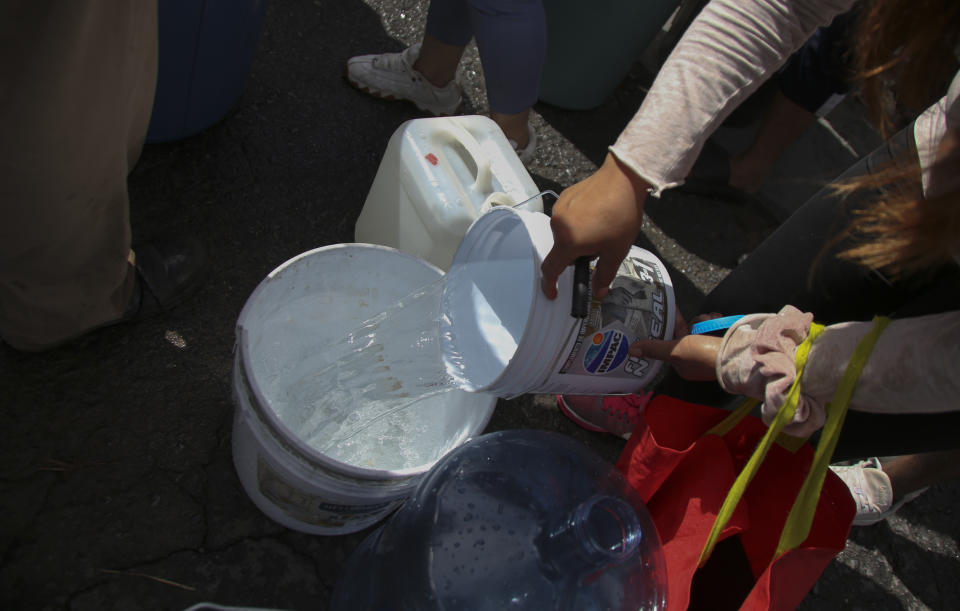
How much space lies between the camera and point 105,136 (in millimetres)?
1097

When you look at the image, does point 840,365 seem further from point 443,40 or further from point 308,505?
point 443,40

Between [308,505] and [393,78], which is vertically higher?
[393,78]

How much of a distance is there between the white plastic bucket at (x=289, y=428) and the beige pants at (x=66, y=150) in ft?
1.01

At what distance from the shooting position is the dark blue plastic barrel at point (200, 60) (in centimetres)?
142

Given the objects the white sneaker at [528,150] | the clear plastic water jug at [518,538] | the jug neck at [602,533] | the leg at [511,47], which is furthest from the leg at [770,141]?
the jug neck at [602,533]

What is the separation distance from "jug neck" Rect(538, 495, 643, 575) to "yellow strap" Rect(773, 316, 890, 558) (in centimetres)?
→ 20

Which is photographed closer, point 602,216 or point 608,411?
point 602,216

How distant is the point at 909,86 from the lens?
812 millimetres

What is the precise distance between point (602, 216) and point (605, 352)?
30cm

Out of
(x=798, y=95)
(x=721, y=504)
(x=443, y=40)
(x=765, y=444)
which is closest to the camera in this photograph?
(x=765, y=444)

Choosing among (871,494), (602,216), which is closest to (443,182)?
(602,216)

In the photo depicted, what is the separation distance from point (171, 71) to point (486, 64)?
718mm

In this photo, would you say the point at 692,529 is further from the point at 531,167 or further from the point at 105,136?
the point at 531,167

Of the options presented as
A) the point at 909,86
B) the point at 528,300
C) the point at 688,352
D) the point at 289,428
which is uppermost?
the point at 909,86
